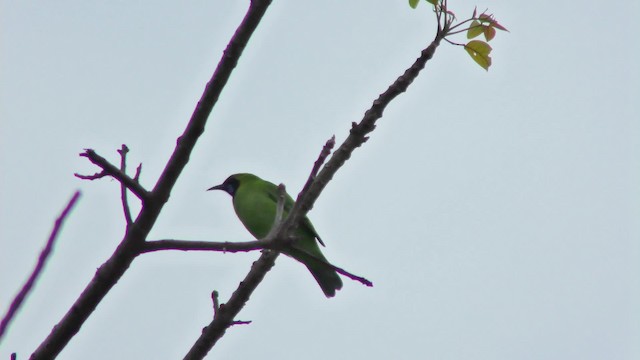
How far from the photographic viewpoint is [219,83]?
107 inches

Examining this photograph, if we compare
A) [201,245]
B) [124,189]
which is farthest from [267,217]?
[201,245]

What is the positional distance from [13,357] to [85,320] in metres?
0.26

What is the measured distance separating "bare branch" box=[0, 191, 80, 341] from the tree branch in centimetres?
90

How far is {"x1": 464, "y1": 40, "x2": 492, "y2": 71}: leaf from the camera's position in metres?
4.35

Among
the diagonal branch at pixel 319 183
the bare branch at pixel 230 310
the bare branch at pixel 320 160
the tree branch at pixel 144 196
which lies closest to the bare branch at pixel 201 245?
the tree branch at pixel 144 196

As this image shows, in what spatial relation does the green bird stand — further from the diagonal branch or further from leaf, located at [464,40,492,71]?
leaf, located at [464,40,492,71]

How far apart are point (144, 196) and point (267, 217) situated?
5.25 meters

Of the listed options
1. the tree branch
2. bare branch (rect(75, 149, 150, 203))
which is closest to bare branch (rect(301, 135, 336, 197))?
the tree branch

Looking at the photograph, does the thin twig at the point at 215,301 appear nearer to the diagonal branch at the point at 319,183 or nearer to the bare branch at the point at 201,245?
the diagonal branch at the point at 319,183

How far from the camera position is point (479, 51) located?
4359 mm

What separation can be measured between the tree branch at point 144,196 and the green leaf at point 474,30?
1.88 meters

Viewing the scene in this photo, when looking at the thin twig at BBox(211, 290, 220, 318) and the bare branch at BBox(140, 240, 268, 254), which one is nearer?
the bare branch at BBox(140, 240, 268, 254)

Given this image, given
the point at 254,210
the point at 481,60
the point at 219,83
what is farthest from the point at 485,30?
the point at 254,210

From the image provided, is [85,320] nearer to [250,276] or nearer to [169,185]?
[169,185]
